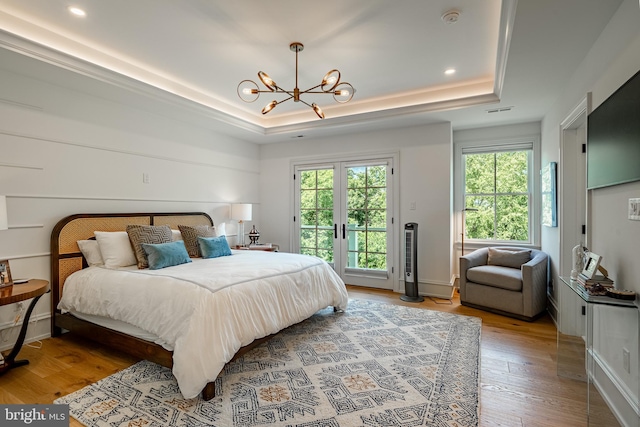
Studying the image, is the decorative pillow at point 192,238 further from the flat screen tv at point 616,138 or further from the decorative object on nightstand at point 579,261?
the flat screen tv at point 616,138

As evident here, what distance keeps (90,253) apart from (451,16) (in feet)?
12.8

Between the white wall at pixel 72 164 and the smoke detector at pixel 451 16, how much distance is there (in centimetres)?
350

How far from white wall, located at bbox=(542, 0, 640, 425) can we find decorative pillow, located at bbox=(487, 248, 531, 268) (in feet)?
6.02

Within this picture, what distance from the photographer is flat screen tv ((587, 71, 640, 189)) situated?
5.70 ft

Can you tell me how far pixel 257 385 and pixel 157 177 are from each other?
304 centimetres

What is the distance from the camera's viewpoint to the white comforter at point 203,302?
212 cm

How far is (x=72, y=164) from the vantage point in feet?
10.9

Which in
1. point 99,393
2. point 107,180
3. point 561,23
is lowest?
point 99,393

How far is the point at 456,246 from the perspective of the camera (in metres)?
5.19

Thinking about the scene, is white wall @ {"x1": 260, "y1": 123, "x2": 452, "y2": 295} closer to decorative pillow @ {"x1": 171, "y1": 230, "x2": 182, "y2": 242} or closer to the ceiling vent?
the ceiling vent

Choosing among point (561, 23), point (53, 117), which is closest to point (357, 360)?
point (561, 23)

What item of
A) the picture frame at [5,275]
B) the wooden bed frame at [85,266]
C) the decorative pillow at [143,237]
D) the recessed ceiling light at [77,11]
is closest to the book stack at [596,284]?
the wooden bed frame at [85,266]

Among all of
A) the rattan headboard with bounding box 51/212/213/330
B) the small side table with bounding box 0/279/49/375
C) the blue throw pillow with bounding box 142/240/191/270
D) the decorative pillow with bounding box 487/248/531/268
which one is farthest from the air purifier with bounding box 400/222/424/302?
the small side table with bounding box 0/279/49/375

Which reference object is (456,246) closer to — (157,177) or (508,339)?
(508,339)
